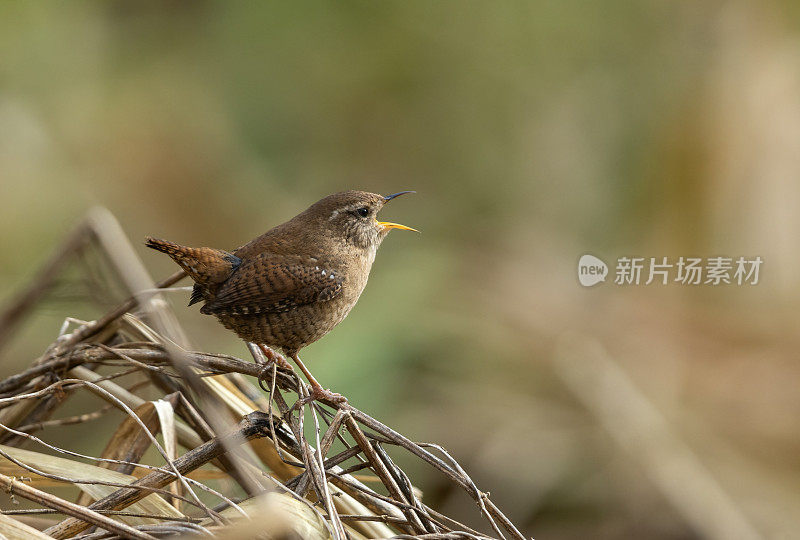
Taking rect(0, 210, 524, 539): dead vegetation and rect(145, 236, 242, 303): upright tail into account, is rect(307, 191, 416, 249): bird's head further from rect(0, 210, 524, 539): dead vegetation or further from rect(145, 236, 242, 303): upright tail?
rect(0, 210, 524, 539): dead vegetation

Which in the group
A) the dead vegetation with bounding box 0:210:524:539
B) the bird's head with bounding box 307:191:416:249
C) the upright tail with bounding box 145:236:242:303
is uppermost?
the bird's head with bounding box 307:191:416:249

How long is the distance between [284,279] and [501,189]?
3.91 metres

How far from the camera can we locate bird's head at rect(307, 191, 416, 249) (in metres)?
2.71

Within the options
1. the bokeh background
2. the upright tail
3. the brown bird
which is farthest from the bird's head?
the bokeh background

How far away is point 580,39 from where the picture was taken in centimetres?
600

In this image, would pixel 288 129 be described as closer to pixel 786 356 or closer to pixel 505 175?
pixel 505 175

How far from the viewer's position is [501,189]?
6145 mm

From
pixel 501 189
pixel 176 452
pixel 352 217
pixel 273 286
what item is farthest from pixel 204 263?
pixel 501 189

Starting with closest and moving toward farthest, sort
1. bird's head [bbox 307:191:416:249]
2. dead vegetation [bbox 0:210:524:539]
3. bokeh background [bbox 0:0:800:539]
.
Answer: dead vegetation [bbox 0:210:524:539], bird's head [bbox 307:191:416:249], bokeh background [bbox 0:0:800:539]

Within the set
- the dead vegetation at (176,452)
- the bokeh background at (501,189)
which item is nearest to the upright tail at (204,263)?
the dead vegetation at (176,452)

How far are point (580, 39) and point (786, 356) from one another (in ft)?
8.53

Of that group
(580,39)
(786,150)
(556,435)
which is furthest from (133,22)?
(786,150)

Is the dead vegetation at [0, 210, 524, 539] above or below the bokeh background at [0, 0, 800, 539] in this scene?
below

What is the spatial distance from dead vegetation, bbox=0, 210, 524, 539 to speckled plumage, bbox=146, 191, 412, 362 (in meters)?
0.26
